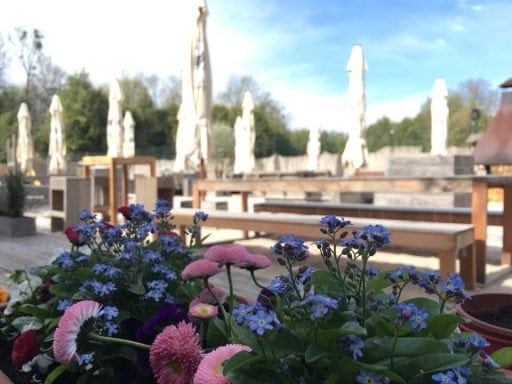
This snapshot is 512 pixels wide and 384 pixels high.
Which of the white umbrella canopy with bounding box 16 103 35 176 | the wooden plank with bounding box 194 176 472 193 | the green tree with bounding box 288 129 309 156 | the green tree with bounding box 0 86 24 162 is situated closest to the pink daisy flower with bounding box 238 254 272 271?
the wooden plank with bounding box 194 176 472 193

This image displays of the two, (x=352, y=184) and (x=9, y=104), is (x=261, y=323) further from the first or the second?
(x=9, y=104)

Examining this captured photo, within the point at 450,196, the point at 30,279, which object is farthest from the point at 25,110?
the point at 30,279

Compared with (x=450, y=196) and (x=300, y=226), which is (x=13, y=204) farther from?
(x=450, y=196)

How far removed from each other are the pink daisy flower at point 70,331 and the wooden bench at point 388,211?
3.65 metres

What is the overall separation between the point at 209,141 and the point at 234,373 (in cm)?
538

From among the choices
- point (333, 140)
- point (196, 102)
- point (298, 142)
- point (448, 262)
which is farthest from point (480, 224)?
point (298, 142)

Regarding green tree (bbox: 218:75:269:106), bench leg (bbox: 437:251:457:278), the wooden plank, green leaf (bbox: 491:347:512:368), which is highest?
green tree (bbox: 218:75:269:106)

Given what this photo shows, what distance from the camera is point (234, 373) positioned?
742 millimetres

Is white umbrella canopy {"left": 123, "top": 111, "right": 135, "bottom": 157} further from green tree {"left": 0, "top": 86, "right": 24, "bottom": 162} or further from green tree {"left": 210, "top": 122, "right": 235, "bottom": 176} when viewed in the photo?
green tree {"left": 0, "top": 86, "right": 24, "bottom": 162}

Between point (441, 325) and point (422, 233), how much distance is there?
2106mm

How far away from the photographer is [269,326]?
634 millimetres

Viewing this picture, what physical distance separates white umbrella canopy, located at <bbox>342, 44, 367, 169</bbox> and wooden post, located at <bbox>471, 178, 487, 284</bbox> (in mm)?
3298

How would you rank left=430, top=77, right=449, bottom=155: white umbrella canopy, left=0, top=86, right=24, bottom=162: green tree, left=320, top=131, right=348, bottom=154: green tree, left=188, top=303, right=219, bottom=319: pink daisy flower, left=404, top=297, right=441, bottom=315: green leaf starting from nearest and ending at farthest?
left=404, top=297, right=441, bottom=315: green leaf
left=188, top=303, right=219, bottom=319: pink daisy flower
left=430, top=77, right=449, bottom=155: white umbrella canopy
left=320, top=131, right=348, bottom=154: green tree
left=0, top=86, right=24, bottom=162: green tree

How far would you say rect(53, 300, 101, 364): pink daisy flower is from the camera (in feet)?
3.03
